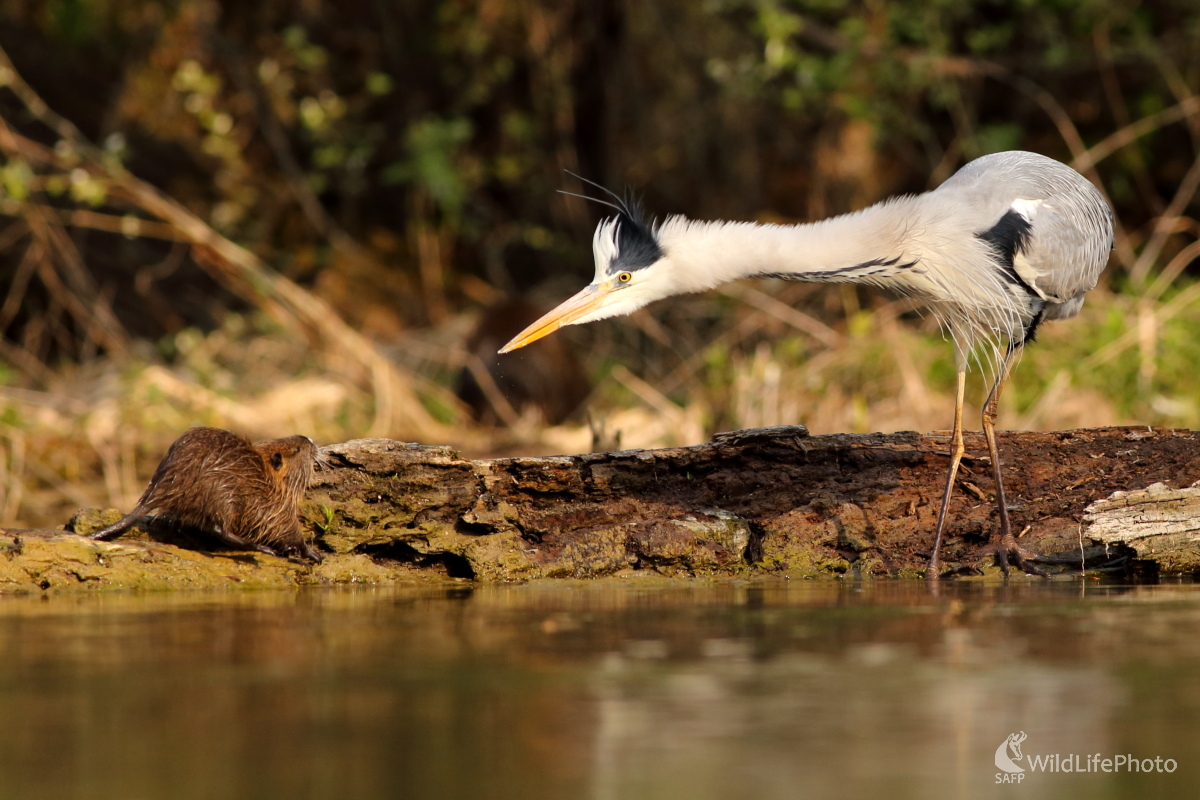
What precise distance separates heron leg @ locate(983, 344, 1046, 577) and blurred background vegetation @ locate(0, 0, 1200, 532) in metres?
2.08

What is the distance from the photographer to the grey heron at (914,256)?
4867mm

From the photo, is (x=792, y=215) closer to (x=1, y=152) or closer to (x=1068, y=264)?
(x=1, y=152)

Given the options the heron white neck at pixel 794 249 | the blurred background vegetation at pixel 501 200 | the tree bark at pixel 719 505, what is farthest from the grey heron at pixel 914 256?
the blurred background vegetation at pixel 501 200

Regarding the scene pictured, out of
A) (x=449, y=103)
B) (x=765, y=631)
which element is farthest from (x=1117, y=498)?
(x=449, y=103)

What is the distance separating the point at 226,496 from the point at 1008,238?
3177mm

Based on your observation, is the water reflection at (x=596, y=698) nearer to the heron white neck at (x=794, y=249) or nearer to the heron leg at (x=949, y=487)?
the heron leg at (x=949, y=487)

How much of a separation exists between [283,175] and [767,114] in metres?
5.45

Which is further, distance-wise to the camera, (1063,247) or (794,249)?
(1063,247)

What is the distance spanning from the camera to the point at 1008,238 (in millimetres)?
5148

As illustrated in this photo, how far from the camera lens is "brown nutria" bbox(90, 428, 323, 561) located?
461 cm

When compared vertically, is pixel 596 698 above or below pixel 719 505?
below

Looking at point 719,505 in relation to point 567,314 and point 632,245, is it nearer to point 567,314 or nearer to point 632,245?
point 567,314

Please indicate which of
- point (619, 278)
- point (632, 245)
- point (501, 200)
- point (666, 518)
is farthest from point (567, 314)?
point (501, 200)

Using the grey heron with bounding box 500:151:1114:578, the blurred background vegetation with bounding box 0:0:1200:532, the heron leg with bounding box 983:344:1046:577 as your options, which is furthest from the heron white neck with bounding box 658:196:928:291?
the blurred background vegetation with bounding box 0:0:1200:532
